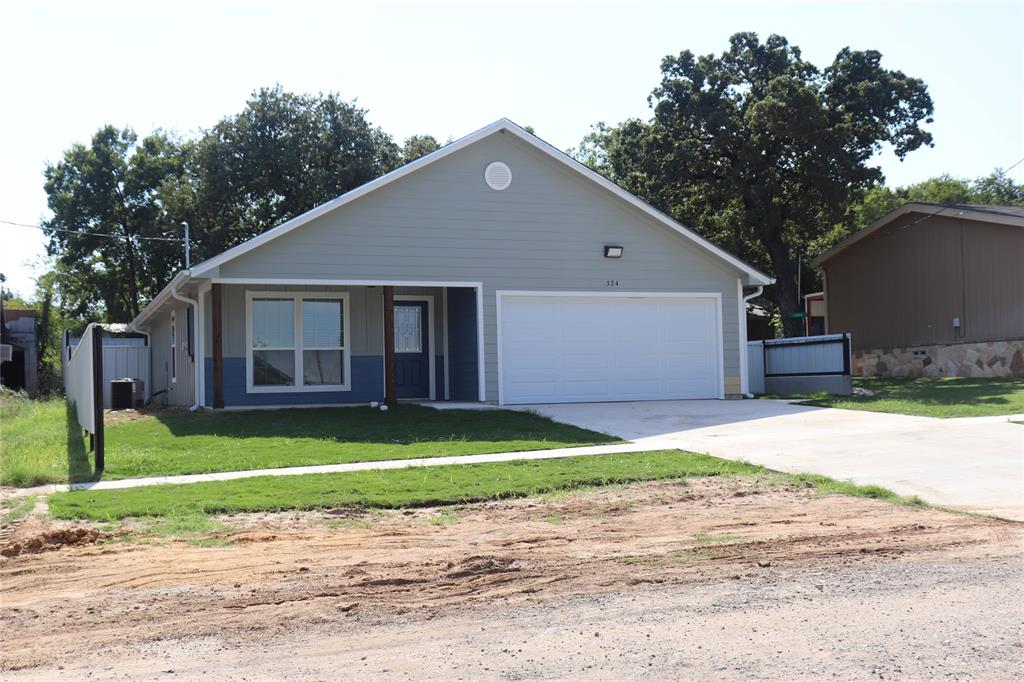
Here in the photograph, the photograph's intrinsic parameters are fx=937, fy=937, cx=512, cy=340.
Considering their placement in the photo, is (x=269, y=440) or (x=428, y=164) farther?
(x=428, y=164)

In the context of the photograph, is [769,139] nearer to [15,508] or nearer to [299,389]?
[299,389]

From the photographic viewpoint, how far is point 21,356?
36.2 metres

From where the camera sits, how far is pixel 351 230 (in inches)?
667

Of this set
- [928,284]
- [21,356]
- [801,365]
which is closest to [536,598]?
[801,365]

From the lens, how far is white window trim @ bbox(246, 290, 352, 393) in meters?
17.5

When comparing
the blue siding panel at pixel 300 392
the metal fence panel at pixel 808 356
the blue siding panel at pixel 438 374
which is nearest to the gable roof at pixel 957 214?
the metal fence panel at pixel 808 356

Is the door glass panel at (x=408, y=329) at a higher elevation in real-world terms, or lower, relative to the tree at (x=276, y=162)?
lower

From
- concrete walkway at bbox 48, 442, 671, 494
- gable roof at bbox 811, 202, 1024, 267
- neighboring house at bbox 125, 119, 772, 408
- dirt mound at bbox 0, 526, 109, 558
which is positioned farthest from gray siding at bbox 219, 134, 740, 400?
dirt mound at bbox 0, 526, 109, 558

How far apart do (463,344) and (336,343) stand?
248 centimetres

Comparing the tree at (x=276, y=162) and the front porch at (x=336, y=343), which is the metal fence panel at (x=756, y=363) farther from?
the tree at (x=276, y=162)

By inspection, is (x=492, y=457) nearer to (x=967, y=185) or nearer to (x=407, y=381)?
(x=407, y=381)

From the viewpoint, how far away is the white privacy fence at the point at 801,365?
20.2 m

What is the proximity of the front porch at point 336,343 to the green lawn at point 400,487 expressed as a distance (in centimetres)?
748

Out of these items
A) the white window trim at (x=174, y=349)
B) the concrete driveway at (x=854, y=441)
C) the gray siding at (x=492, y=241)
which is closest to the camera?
the concrete driveway at (x=854, y=441)
